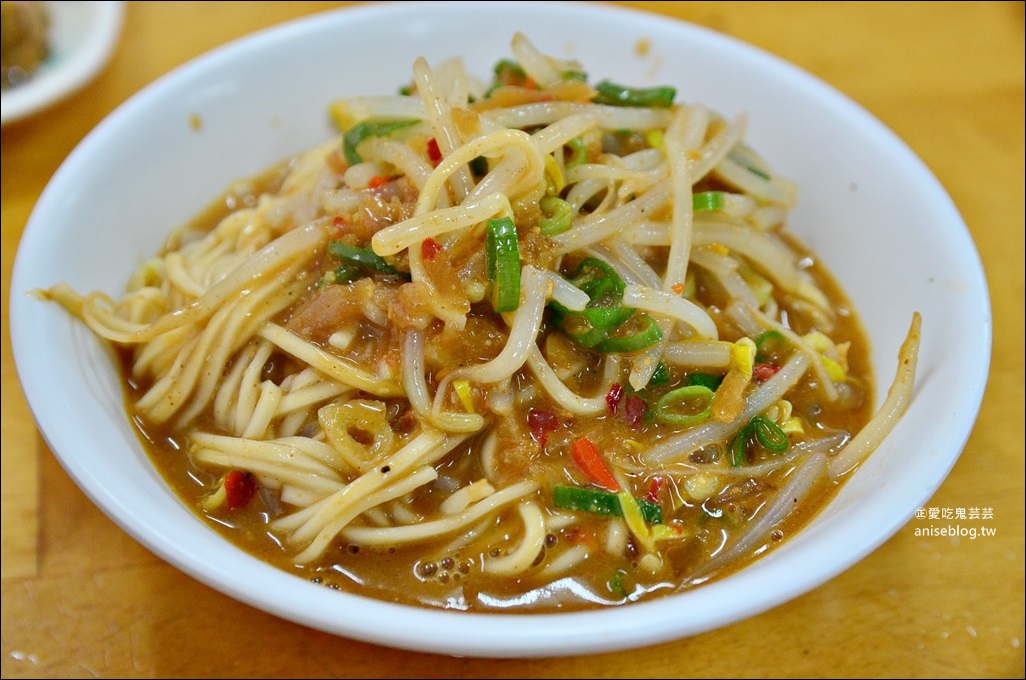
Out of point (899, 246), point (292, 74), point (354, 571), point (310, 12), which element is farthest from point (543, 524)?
point (310, 12)

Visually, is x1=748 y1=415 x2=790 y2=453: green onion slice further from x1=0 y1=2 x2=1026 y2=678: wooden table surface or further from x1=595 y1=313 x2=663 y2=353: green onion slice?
x1=0 y1=2 x2=1026 y2=678: wooden table surface

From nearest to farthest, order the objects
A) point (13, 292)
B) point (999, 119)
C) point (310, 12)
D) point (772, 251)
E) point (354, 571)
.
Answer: point (354, 571)
point (13, 292)
point (772, 251)
point (999, 119)
point (310, 12)

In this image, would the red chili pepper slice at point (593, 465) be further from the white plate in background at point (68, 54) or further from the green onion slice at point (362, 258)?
the white plate in background at point (68, 54)

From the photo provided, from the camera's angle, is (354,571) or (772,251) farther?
(772,251)

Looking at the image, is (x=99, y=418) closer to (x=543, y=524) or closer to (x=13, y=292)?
(x=13, y=292)

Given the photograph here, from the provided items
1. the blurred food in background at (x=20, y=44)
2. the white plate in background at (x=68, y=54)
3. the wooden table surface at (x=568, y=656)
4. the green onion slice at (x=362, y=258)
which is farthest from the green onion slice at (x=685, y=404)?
the blurred food in background at (x=20, y=44)

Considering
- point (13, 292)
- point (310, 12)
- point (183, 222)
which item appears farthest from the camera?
point (310, 12)

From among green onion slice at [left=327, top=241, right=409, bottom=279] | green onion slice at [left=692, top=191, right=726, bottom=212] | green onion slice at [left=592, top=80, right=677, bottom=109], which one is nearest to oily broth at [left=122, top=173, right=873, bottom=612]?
green onion slice at [left=327, top=241, right=409, bottom=279]
